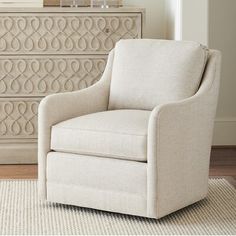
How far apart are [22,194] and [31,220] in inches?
21.2

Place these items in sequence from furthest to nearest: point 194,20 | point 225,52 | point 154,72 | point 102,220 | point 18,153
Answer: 1. point 225,52
2. point 18,153
3. point 194,20
4. point 154,72
5. point 102,220

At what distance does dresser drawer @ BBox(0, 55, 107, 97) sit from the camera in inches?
185

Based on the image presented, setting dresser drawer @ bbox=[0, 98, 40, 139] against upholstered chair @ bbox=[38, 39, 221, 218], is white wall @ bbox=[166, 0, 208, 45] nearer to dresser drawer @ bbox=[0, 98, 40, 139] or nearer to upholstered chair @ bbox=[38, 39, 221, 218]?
upholstered chair @ bbox=[38, 39, 221, 218]

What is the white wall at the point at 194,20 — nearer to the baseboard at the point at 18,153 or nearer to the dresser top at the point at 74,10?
the dresser top at the point at 74,10

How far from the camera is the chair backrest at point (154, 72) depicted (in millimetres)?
3697

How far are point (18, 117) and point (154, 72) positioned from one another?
1291 millimetres

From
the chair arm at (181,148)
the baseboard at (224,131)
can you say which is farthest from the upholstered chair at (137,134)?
the baseboard at (224,131)

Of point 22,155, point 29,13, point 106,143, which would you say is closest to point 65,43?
point 29,13

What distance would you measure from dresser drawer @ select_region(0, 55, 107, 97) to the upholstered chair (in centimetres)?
74

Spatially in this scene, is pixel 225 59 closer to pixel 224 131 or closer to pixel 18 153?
pixel 224 131

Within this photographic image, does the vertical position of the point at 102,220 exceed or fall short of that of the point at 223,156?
it exceeds it

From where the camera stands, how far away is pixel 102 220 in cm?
344

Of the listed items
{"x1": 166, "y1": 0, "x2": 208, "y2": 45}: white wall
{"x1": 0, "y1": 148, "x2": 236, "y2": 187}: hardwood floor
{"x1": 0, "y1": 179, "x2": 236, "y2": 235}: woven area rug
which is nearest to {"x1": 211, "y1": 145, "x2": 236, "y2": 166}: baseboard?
{"x1": 0, "y1": 148, "x2": 236, "y2": 187}: hardwood floor

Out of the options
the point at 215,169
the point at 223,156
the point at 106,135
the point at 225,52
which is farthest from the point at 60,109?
the point at 225,52
